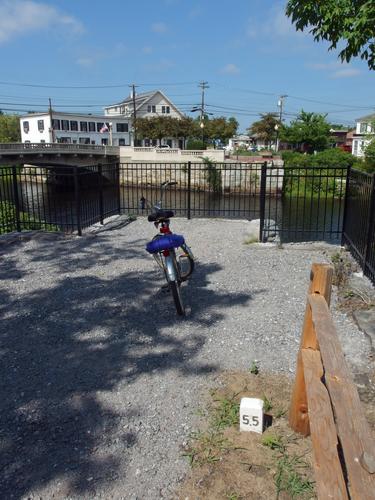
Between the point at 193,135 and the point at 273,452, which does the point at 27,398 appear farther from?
the point at 193,135

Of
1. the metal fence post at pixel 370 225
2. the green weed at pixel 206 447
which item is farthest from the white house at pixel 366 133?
the green weed at pixel 206 447

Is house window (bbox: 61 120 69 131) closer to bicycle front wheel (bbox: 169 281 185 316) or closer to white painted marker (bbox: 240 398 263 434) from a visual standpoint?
bicycle front wheel (bbox: 169 281 185 316)

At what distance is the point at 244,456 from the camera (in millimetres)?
2816

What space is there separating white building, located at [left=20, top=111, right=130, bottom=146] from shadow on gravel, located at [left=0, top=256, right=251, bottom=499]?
69.3 meters

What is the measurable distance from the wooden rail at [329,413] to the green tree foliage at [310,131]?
54.9 meters

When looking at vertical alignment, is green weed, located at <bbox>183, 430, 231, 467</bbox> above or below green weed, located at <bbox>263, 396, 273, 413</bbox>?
below

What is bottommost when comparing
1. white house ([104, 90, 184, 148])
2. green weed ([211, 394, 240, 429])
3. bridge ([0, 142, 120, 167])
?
green weed ([211, 394, 240, 429])

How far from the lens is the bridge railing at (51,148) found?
1418 inches

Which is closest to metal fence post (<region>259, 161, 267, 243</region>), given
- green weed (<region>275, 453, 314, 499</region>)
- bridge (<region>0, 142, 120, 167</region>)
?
green weed (<region>275, 453, 314, 499</region>)

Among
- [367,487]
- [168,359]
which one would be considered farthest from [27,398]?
→ [367,487]

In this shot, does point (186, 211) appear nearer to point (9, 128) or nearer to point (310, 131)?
point (310, 131)

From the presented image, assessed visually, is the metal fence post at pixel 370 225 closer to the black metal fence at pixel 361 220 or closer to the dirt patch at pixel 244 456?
the black metal fence at pixel 361 220

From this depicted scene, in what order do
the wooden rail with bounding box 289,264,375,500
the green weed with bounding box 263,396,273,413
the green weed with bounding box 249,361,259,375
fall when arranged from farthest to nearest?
the green weed with bounding box 249,361,259,375 → the green weed with bounding box 263,396,273,413 → the wooden rail with bounding box 289,264,375,500

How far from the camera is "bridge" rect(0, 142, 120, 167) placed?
35.2 meters
